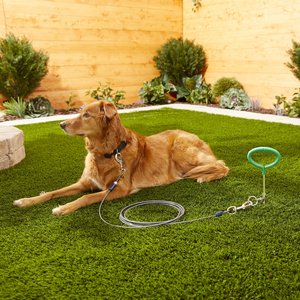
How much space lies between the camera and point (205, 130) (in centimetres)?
579

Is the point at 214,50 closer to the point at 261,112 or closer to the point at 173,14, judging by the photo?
the point at 173,14

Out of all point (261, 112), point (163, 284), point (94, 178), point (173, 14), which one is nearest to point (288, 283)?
point (163, 284)

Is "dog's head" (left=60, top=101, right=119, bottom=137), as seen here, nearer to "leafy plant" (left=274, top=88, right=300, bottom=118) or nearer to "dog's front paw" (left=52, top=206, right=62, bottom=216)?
"dog's front paw" (left=52, top=206, right=62, bottom=216)

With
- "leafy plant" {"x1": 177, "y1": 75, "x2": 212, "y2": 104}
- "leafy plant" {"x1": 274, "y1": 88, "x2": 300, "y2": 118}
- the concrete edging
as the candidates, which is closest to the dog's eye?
the concrete edging

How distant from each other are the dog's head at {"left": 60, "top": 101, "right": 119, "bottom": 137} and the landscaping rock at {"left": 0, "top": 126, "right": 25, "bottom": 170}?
1.33 metres

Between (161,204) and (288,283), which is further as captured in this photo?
(161,204)

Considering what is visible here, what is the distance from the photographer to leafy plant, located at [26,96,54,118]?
7457 mm

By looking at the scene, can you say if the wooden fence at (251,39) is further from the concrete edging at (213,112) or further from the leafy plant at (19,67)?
the leafy plant at (19,67)

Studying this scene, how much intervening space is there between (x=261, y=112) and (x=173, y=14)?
398 cm

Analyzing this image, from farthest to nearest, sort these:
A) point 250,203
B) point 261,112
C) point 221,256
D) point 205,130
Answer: point 261,112
point 205,130
point 250,203
point 221,256

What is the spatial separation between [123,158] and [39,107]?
16.5ft

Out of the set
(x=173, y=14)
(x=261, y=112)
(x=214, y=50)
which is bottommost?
(x=261, y=112)

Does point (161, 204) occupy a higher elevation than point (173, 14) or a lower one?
lower

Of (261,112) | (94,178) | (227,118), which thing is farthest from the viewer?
(261,112)
